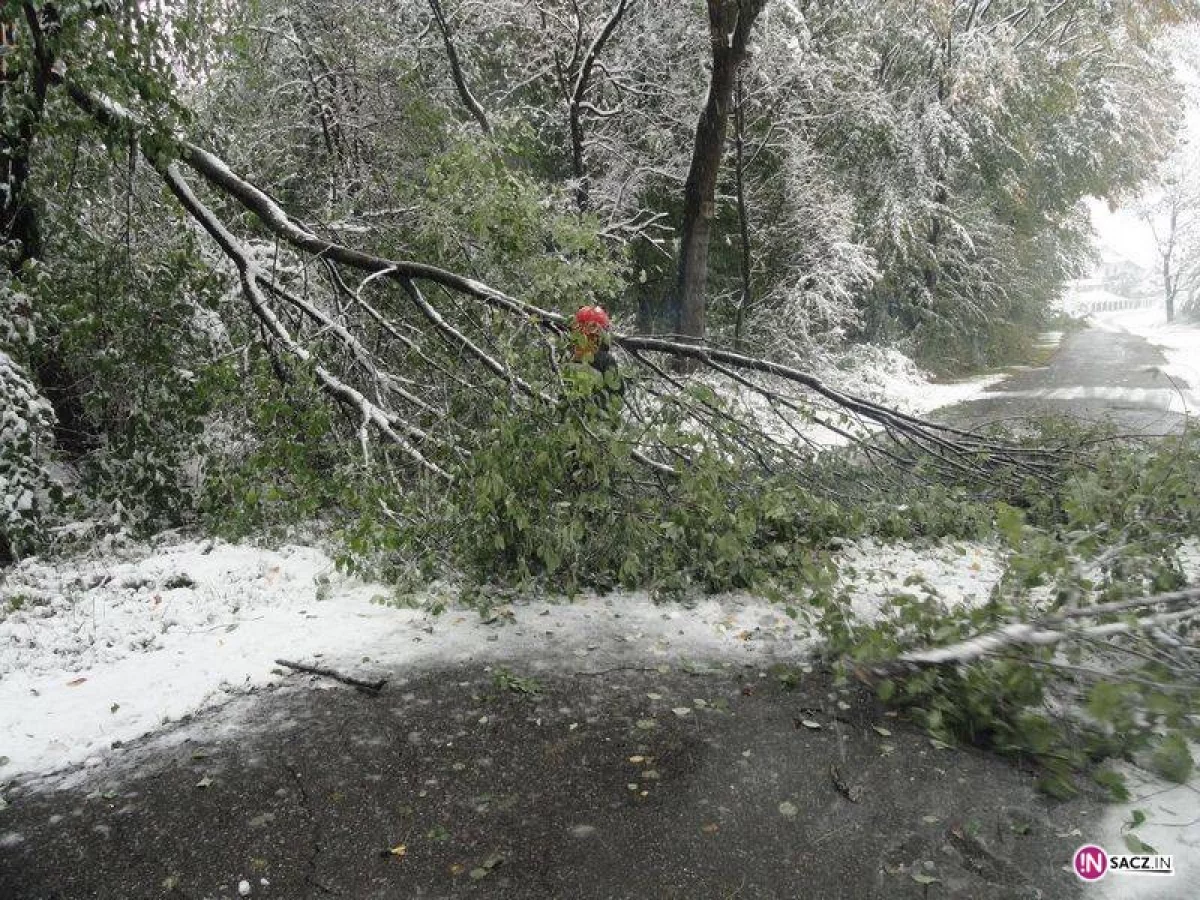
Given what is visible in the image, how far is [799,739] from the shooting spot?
323 cm

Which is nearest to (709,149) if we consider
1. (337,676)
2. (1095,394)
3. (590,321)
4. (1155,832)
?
(590,321)

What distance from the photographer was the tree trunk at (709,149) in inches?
354

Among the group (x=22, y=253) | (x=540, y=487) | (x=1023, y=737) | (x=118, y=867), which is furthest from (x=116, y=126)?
(x=1023, y=737)

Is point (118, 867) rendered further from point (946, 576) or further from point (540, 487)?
point (946, 576)

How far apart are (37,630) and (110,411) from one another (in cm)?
237

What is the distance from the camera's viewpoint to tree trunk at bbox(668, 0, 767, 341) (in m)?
8.98

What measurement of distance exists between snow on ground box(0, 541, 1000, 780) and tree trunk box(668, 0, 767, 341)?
4.89 m

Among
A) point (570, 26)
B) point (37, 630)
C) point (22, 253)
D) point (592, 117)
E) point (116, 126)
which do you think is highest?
point (570, 26)

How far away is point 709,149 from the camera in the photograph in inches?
384

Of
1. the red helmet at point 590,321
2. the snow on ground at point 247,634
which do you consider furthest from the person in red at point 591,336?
the snow on ground at point 247,634

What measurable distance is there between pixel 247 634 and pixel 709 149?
26.7ft

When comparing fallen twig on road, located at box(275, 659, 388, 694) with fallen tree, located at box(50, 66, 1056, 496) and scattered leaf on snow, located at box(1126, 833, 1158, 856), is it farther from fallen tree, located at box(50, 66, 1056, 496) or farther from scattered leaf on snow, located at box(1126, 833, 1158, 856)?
scattered leaf on snow, located at box(1126, 833, 1158, 856)

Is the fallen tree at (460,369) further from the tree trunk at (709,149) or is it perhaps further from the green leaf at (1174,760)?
the tree trunk at (709,149)

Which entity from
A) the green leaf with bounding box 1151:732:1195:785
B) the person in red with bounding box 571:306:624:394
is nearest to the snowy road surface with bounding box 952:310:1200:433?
the person in red with bounding box 571:306:624:394
